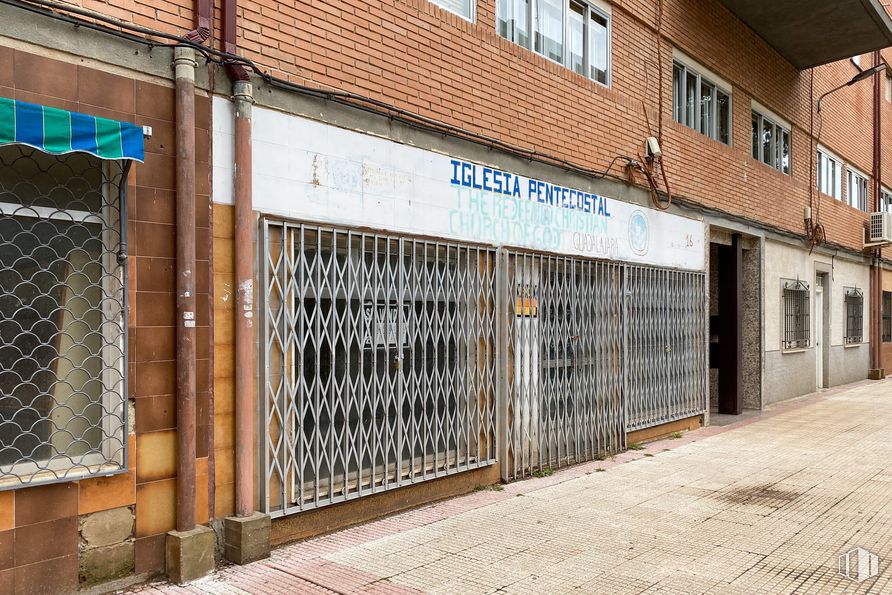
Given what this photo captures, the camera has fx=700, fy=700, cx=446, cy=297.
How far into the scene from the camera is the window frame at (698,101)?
36.7 feet

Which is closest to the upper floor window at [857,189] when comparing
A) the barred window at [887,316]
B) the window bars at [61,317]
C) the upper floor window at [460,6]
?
the barred window at [887,316]

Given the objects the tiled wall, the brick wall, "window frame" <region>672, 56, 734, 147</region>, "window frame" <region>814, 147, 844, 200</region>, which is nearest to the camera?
the tiled wall

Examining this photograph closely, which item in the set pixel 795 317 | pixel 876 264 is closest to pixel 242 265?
pixel 795 317

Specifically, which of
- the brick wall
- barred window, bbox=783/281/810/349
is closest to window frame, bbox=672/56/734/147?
the brick wall

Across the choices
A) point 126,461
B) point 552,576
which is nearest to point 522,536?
point 552,576

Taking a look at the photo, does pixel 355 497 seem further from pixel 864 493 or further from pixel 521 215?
pixel 864 493

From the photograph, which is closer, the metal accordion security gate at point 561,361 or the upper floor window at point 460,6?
the upper floor window at point 460,6

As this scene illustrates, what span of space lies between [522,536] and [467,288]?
247cm

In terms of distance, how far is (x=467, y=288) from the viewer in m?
7.04

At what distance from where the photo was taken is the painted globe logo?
389 inches

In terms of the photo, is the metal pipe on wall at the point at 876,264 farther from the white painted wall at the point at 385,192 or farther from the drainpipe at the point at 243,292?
the drainpipe at the point at 243,292

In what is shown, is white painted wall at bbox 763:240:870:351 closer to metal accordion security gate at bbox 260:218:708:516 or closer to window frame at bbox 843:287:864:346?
window frame at bbox 843:287:864:346

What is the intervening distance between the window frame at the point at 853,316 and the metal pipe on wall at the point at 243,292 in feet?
60.0

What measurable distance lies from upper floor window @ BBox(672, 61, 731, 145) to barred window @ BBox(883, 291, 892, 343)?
13.0 metres
